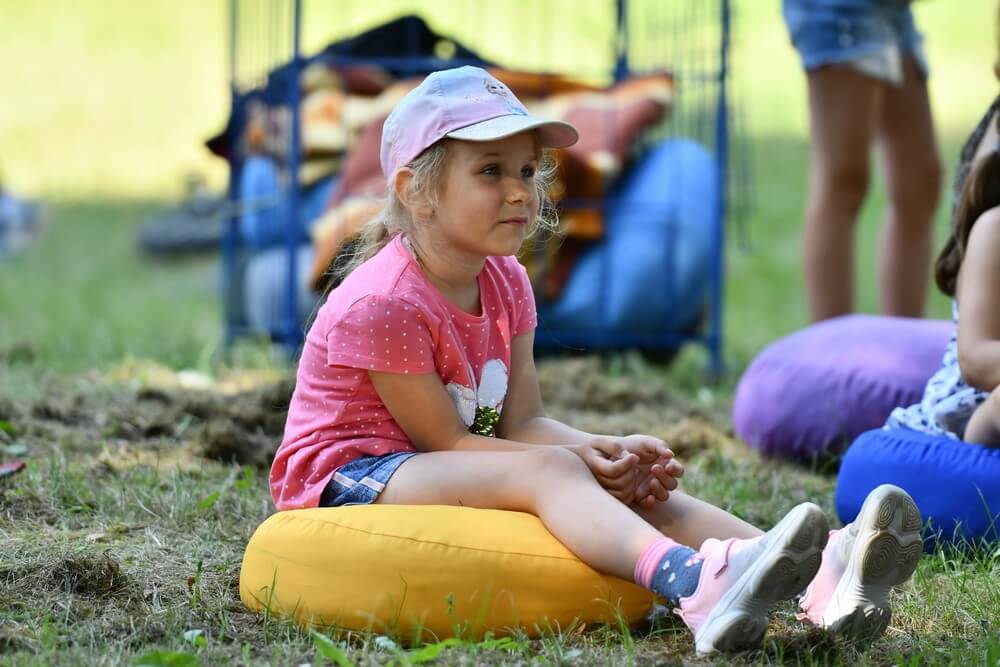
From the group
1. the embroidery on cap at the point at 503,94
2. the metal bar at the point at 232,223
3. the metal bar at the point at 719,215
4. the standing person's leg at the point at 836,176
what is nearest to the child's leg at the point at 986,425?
the embroidery on cap at the point at 503,94

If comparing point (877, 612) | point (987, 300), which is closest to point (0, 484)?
point (877, 612)

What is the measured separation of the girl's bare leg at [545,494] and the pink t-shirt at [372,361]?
0.12 meters

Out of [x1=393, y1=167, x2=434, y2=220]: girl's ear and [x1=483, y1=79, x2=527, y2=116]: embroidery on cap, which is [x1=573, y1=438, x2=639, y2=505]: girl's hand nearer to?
[x1=393, y1=167, x2=434, y2=220]: girl's ear

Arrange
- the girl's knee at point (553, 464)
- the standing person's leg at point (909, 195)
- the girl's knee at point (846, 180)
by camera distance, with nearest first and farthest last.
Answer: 1. the girl's knee at point (553, 464)
2. the girl's knee at point (846, 180)
3. the standing person's leg at point (909, 195)

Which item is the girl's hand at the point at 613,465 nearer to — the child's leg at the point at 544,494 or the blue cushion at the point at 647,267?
the child's leg at the point at 544,494

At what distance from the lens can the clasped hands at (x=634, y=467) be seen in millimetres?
2375

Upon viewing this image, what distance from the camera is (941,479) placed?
277 cm

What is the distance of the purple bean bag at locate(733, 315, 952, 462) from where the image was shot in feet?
11.5

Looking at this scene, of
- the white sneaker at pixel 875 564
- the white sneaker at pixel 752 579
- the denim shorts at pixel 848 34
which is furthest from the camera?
the denim shorts at pixel 848 34

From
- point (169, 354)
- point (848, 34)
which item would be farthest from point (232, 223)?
point (848, 34)

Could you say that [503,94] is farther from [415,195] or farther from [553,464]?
[553,464]

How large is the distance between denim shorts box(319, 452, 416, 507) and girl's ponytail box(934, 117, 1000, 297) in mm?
1327

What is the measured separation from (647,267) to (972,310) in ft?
8.23

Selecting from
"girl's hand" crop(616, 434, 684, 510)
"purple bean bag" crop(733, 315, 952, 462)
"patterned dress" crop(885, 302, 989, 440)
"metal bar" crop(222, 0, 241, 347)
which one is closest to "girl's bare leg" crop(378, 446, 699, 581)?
"girl's hand" crop(616, 434, 684, 510)
